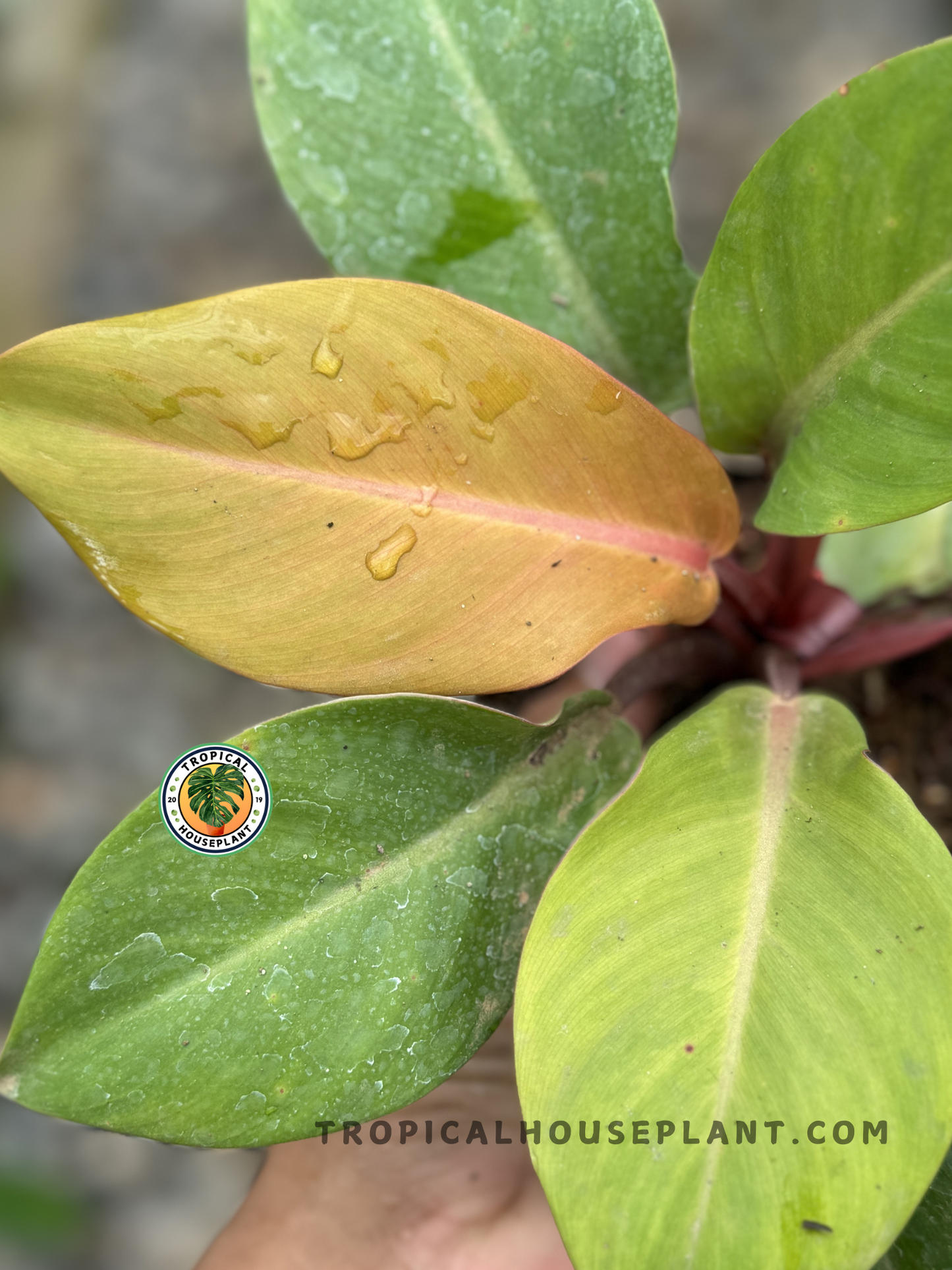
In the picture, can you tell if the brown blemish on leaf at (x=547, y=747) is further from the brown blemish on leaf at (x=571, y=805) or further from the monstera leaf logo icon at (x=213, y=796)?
the monstera leaf logo icon at (x=213, y=796)

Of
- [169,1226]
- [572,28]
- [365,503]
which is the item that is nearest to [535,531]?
[365,503]

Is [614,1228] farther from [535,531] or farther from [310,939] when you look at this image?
[535,531]

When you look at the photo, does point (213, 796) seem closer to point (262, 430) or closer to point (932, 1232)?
point (262, 430)

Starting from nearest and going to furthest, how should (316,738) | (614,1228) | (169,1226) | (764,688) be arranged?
(614,1228), (316,738), (764,688), (169,1226)

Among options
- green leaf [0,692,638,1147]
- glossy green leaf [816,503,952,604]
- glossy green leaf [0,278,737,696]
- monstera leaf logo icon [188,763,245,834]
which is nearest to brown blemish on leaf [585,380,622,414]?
glossy green leaf [0,278,737,696]

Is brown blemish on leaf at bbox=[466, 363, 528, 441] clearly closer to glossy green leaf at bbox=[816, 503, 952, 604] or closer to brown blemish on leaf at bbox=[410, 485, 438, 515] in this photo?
brown blemish on leaf at bbox=[410, 485, 438, 515]

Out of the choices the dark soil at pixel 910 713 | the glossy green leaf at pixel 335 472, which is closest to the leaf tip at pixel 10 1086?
the glossy green leaf at pixel 335 472

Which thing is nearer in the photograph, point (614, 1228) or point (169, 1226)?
point (614, 1228)
